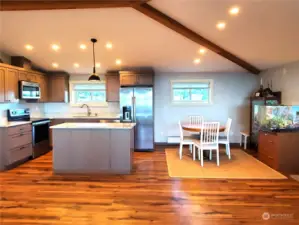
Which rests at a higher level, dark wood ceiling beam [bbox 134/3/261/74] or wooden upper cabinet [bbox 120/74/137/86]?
dark wood ceiling beam [bbox 134/3/261/74]

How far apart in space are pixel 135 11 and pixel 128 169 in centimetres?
278

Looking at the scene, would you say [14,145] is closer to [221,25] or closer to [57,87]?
[57,87]

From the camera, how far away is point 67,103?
6.46 m

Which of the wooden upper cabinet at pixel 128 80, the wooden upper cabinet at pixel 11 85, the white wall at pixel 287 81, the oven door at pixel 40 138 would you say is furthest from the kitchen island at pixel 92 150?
the white wall at pixel 287 81

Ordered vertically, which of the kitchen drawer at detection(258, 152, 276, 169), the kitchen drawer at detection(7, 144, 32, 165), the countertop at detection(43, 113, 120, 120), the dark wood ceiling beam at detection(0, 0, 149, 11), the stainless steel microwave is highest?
the dark wood ceiling beam at detection(0, 0, 149, 11)

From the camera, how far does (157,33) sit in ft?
13.3

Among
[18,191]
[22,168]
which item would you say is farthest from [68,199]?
[22,168]

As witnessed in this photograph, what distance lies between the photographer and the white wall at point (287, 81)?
450cm

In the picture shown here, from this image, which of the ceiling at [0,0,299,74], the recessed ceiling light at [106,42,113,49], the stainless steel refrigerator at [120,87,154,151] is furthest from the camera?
the stainless steel refrigerator at [120,87,154,151]

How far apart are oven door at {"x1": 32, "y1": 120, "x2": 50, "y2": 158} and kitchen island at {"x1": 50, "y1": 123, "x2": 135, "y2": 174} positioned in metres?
1.41

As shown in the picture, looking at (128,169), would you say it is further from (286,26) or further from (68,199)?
(286,26)

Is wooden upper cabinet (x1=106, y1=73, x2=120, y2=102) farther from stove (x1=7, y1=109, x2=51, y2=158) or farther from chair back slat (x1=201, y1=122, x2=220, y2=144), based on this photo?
chair back slat (x1=201, y1=122, x2=220, y2=144)

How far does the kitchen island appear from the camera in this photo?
3.83 m

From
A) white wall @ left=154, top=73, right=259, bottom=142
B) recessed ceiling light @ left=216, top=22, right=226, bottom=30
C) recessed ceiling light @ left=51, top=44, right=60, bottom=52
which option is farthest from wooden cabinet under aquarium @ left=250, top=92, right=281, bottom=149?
recessed ceiling light @ left=51, top=44, right=60, bottom=52
